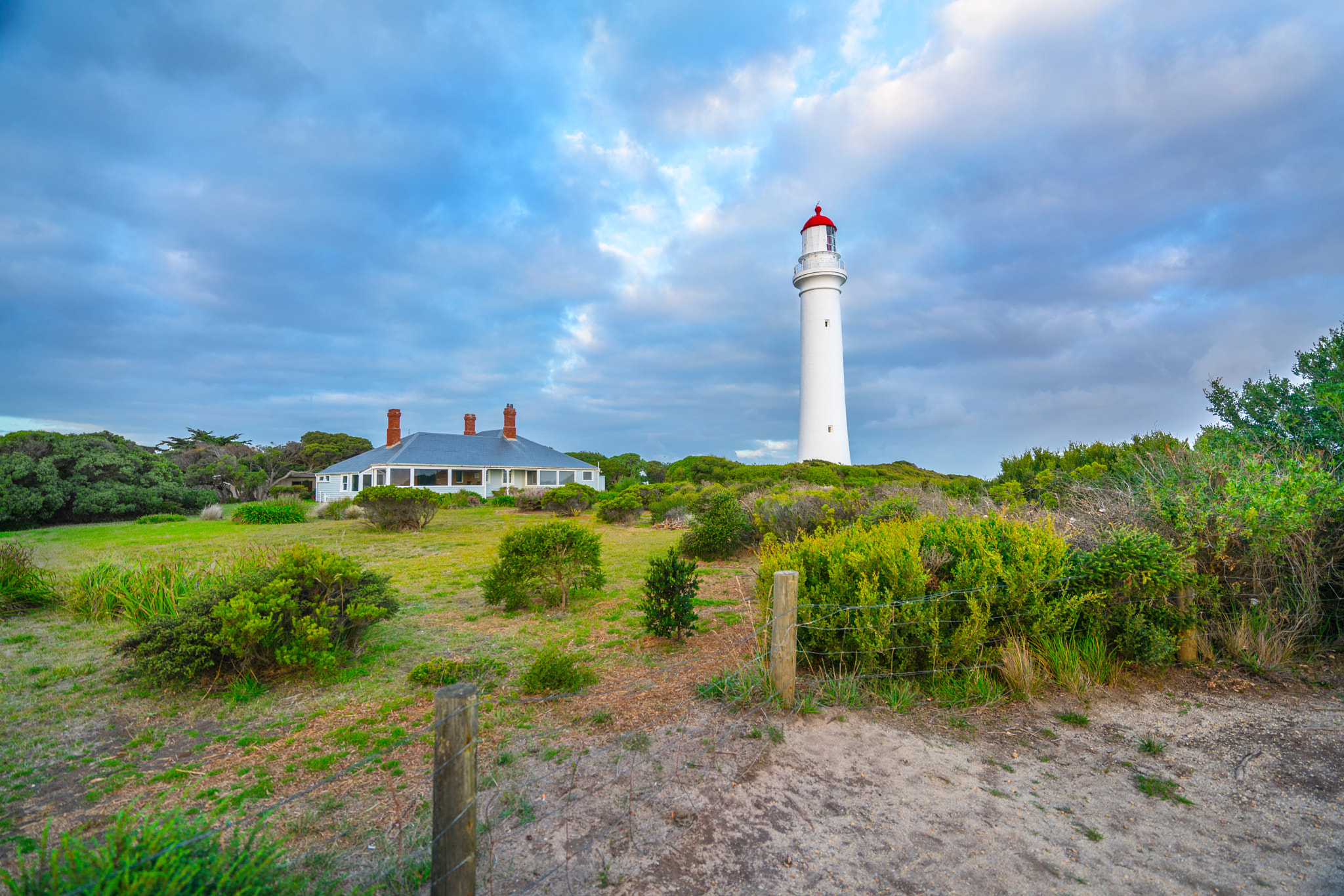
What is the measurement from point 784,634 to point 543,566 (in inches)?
174

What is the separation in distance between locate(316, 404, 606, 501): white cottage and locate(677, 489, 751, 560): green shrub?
19.0 metres

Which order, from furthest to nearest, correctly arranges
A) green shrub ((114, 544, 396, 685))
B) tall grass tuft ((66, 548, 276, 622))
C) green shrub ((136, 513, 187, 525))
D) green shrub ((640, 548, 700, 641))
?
green shrub ((136, 513, 187, 525)), tall grass tuft ((66, 548, 276, 622)), green shrub ((640, 548, 700, 641)), green shrub ((114, 544, 396, 685))

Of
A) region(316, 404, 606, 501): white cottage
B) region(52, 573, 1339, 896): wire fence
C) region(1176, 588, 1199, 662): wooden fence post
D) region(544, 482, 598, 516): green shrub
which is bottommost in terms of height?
region(52, 573, 1339, 896): wire fence

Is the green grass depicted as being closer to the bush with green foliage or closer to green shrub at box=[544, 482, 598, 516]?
green shrub at box=[544, 482, 598, 516]

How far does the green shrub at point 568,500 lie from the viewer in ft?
74.9

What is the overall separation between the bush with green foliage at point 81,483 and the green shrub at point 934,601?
27.9 metres

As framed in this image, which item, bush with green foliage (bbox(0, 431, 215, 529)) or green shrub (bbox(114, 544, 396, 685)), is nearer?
green shrub (bbox(114, 544, 396, 685))

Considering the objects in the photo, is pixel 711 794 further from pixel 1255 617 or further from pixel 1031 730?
pixel 1255 617

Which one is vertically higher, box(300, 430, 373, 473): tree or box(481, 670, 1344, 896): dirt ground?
box(300, 430, 373, 473): tree

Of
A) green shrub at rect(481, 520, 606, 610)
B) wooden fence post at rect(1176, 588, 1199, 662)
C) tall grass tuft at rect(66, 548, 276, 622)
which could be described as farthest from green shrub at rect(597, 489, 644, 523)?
wooden fence post at rect(1176, 588, 1199, 662)

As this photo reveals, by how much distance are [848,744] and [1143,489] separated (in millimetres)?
4577

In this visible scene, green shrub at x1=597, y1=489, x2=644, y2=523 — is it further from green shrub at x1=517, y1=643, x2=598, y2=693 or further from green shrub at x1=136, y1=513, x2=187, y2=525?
green shrub at x1=136, y1=513, x2=187, y2=525

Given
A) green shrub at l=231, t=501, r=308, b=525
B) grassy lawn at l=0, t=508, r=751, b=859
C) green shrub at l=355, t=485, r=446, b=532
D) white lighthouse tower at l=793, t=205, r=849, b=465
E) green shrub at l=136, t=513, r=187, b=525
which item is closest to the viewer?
grassy lawn at l=0, t=508, r=751, b=859

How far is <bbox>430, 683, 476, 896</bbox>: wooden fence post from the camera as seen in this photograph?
220cm
